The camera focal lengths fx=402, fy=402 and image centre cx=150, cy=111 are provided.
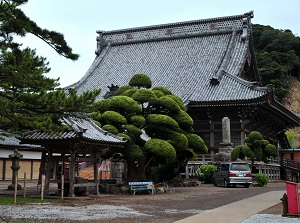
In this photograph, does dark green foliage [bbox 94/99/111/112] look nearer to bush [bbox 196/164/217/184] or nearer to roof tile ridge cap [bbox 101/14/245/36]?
bush [bbox 196/164/217/184]

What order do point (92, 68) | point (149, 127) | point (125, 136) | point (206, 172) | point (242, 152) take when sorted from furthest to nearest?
point (92, 68), point (206, 172), point (242, 152), point (149, 127), point (125, 136)

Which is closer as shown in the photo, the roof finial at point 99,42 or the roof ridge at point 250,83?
the roof ridge at point 250,83

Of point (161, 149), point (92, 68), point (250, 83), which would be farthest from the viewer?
point (92, 68)

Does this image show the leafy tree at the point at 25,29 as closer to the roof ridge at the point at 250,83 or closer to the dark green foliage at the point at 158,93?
the dark green foliage at the point at 158,93

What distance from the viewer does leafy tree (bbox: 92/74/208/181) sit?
20203 millimetres

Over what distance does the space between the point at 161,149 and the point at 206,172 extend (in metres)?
9.23

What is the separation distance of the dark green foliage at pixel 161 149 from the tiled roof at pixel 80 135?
1.45 metres

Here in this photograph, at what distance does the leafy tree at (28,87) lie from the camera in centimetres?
886

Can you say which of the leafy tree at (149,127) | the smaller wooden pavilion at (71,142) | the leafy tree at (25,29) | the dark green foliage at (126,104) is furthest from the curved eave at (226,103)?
the leafy tree at (25,29)

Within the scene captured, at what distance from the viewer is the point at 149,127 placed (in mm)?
21438

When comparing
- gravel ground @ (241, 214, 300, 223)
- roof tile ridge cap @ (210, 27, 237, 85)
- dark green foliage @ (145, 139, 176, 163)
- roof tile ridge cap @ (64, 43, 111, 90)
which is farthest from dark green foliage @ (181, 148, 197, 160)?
roof tile ridge cap @ (64, 43, 111, 90)

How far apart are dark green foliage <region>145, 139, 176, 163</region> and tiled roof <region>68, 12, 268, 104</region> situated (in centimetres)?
1170

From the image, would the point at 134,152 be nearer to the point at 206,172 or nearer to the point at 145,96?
the point at 145,96

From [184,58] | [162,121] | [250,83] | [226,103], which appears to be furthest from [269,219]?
[184,58]
